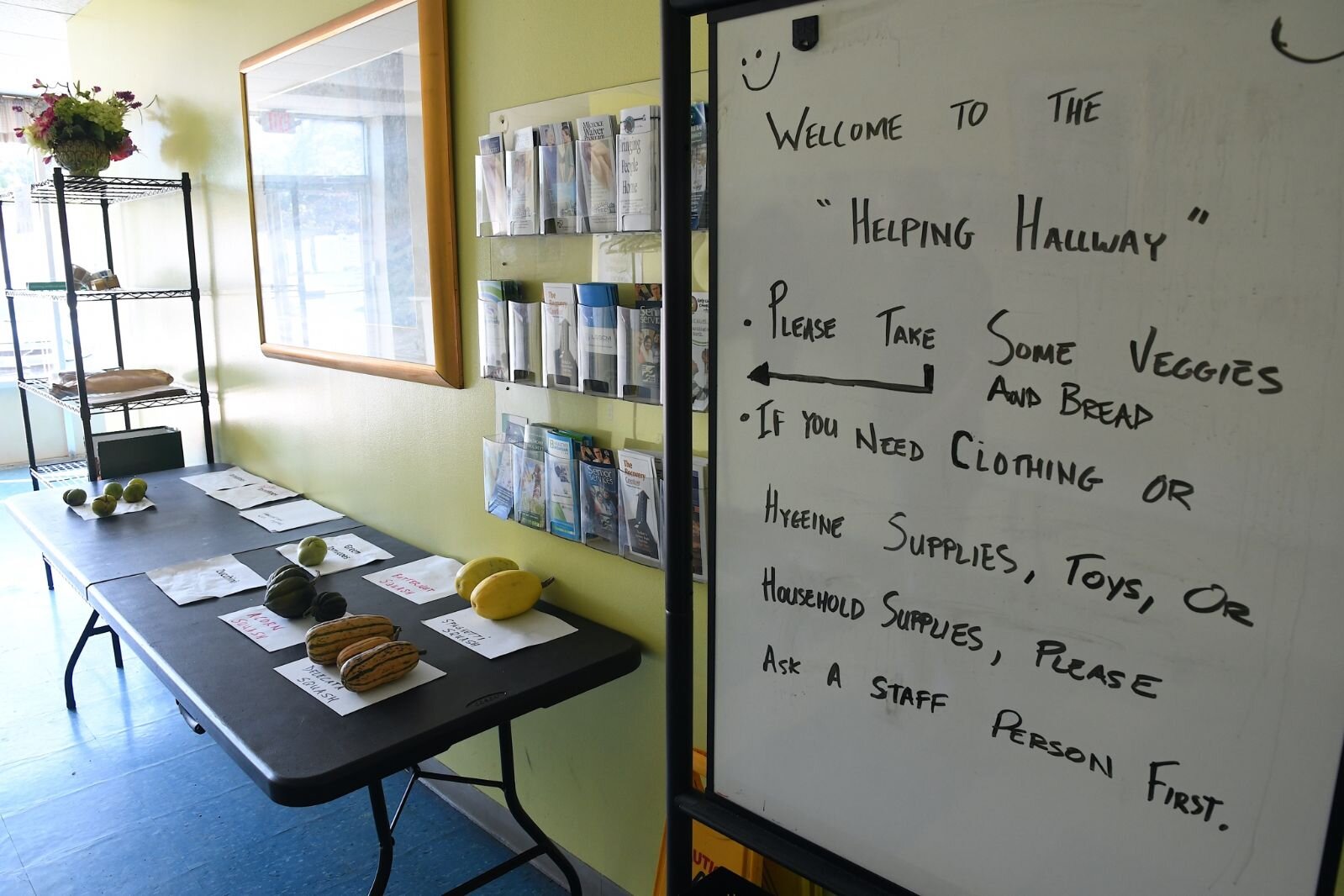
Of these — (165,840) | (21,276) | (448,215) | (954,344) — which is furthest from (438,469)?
(21,276)

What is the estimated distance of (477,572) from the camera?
1973 millimetres

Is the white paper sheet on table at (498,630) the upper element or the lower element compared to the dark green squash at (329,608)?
lower

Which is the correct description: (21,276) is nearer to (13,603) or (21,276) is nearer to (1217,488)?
(13,603)

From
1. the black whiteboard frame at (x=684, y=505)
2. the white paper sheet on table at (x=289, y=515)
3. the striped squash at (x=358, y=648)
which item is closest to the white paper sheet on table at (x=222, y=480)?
the white paper sheet on table at (x=289, y=515)

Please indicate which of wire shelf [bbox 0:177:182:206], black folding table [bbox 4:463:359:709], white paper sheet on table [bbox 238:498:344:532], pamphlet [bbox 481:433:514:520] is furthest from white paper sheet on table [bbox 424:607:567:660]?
wire shelf [bbox 0:177:182:206]

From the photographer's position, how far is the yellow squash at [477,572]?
196cm

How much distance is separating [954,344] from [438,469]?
1671 mm

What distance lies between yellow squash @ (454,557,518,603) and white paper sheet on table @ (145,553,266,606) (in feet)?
1.61

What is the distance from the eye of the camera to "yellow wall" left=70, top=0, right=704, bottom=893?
5.86 feet

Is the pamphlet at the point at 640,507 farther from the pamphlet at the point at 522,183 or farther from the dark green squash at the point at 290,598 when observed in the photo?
the dark green squash at the point at 290,598

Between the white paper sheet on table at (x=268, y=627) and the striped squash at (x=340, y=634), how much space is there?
0.26 ft

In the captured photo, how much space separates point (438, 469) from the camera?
226cm

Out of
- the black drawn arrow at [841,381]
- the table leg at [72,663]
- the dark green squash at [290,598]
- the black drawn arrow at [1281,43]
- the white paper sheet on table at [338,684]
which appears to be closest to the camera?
the black drawn arrow at [1281,43]

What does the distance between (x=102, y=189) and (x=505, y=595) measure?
289 centimetres
